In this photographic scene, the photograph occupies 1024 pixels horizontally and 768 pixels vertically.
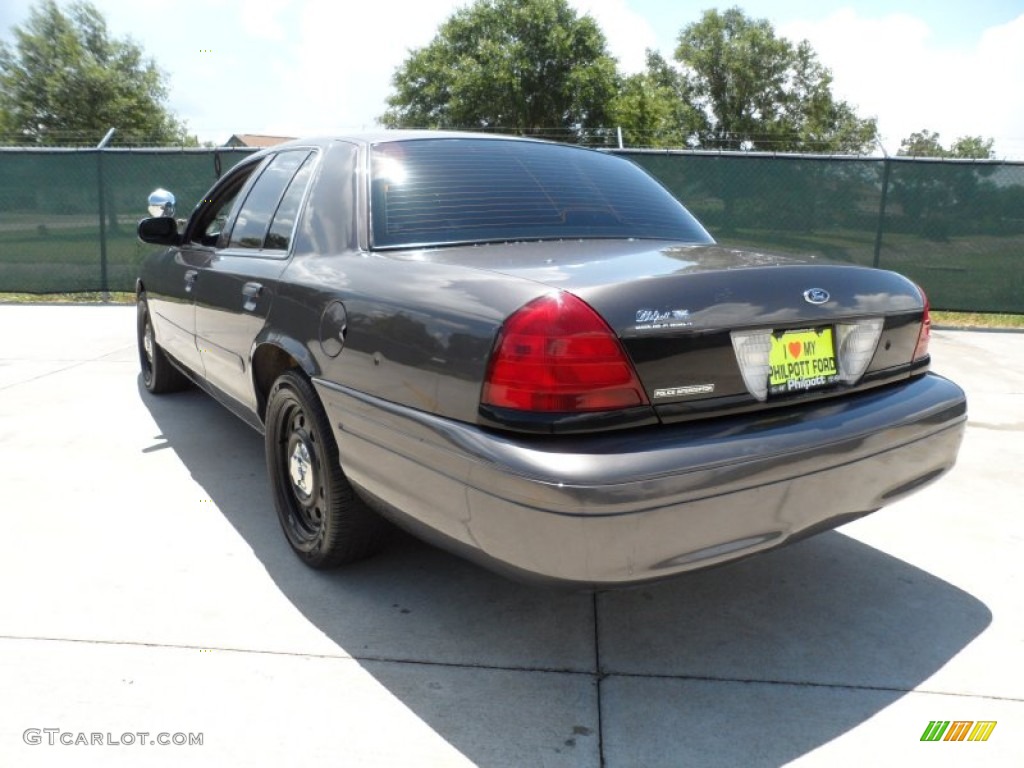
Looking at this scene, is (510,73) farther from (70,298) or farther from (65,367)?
(65,367)

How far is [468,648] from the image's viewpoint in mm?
2559

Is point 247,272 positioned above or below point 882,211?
below

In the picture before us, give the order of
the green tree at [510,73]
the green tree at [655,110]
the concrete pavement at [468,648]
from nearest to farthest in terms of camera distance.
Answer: the concrete pavement at [468,648], the green tree at [510,73], the green tree at [655,110]

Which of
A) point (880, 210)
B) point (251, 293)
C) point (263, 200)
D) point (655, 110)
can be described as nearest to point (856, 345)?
point (251, 293)

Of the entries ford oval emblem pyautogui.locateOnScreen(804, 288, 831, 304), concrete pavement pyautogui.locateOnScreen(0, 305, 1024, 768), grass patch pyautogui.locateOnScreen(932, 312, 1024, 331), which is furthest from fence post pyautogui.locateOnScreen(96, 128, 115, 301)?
ford oval emblem pyautogui.locateOnScreen(804, 288, 831, 304)

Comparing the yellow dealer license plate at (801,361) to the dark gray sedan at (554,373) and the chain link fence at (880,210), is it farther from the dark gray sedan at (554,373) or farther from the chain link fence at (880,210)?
the chain link fence at (880,210)

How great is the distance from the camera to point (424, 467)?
226cm

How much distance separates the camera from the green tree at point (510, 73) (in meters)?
40.6

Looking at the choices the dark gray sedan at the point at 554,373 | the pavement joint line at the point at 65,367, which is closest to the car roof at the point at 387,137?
the dark gray sedan at the point at 554,373

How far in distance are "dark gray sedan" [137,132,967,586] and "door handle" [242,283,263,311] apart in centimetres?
1

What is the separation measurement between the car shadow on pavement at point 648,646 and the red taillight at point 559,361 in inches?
21.6

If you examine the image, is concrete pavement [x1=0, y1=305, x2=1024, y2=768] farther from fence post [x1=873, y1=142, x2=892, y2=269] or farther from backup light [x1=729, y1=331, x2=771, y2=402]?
fence post [x1=873, y1=142, x2=892, y2=269]

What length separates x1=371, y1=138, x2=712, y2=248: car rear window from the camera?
283 cm

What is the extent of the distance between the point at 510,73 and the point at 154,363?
38.2m
